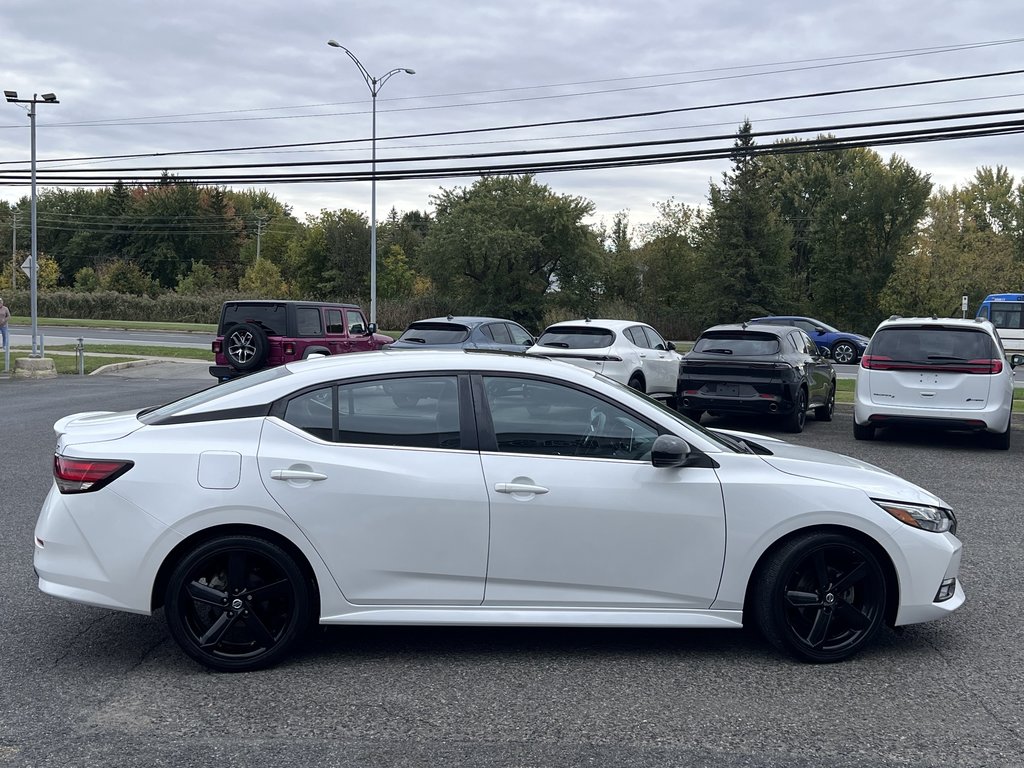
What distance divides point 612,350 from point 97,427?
11.3 metres

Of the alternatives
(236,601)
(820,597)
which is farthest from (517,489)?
(820,597)

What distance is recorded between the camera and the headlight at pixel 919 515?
15.3ft

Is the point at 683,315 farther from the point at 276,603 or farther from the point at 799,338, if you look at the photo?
the point at 276,603

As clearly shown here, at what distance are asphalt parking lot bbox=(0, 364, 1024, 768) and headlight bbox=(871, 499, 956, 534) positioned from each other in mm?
659

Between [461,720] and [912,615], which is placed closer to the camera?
[461,720]

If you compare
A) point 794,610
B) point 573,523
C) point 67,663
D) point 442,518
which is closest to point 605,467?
point 573,523

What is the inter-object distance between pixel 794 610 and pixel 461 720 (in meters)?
1.73

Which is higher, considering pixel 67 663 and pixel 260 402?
pixel 260 402

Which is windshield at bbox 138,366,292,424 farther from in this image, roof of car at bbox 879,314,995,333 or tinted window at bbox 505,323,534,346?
tinted window at bbox 505,323,534,346

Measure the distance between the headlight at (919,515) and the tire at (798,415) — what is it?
361 inches

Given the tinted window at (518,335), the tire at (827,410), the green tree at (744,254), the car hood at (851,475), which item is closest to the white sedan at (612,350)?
the tinted window at (518,335)

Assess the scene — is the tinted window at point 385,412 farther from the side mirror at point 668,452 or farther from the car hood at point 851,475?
the car hood at point 851,475

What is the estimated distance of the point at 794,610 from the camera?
4637 millimetres

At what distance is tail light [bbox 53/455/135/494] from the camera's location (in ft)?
14.5
